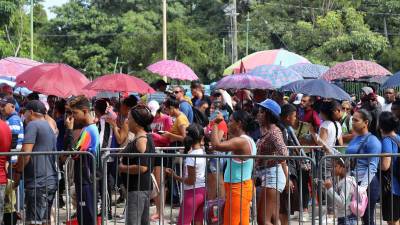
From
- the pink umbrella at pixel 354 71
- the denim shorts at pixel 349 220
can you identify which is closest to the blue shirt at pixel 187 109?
the pink umbrella at pixel 354 71

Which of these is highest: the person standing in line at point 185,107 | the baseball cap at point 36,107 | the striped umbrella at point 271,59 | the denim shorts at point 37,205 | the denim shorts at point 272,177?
the striped umbrella at point 271,59

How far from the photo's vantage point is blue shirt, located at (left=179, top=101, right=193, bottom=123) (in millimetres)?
14122

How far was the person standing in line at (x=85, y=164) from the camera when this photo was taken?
30.1ft

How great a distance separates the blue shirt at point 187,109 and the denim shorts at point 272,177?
532 cm

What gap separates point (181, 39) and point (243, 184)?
44174 mm

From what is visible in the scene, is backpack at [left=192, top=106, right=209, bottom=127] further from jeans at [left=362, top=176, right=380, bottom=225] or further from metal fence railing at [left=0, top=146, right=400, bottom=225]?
jeans at [left=362, top=176, right=380, bottom=225]

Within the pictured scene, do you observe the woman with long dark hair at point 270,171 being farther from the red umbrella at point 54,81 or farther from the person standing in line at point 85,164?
the red umbrella at point 54,81

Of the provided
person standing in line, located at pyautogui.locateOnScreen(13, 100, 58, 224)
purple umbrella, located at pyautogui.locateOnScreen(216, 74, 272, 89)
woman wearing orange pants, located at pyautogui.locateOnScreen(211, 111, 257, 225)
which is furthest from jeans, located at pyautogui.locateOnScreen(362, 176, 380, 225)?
purple umbrella, located at pyautogui.locateOnScreen(216, 74, 272, 89)

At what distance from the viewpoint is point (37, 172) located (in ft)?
30.0

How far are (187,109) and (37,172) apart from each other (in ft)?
17.4

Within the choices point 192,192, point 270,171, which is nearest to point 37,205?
point 192,192

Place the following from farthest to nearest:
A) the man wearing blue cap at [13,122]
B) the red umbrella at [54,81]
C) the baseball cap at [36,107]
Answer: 1. the red umbrella at [54,81]
2. the man wearing blue cap at [13,122]
3. the baseball cap at [36,107]

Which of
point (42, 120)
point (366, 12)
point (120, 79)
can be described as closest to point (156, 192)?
point (42, 120)

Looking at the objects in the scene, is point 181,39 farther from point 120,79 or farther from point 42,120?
point 42,120
